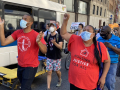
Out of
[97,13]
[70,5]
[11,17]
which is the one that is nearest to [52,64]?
[11,17]

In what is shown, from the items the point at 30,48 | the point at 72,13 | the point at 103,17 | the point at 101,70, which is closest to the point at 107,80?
the point at 101,70

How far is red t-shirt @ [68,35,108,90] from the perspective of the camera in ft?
6.64

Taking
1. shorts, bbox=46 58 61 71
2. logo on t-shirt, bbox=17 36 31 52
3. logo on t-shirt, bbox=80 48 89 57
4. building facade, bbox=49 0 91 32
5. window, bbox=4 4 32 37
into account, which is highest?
building facade, bbox=49 0 91 32

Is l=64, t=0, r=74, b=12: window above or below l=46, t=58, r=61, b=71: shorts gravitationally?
above

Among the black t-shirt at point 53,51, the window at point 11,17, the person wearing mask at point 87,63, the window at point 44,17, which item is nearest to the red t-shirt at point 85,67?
the person wearing mask at point 87,63

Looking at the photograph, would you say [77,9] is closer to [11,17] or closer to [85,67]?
[11,17]

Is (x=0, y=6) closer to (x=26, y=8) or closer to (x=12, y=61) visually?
(x=26, y=8)

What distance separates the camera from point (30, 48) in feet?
8.00

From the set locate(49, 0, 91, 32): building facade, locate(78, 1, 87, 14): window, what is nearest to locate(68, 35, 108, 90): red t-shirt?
locate(49, 0, 91, 32): building facade

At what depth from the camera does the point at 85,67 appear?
2.03 meters

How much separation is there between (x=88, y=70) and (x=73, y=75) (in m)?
0.27

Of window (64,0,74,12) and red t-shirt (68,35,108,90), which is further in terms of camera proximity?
window (64,0,74,12)

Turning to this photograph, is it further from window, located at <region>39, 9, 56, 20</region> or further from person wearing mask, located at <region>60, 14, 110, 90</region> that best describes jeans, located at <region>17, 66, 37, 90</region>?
window, located at <region>39, 9, 56, 20</region>

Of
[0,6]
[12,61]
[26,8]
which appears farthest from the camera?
[26,8]
